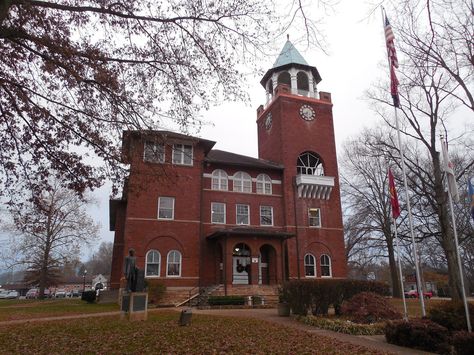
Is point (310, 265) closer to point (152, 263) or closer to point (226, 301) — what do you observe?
point (226, 301)

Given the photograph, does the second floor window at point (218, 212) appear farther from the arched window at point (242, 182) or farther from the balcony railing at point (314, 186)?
the balcony railing at point (314, 186)

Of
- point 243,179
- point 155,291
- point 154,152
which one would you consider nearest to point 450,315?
point 154,152

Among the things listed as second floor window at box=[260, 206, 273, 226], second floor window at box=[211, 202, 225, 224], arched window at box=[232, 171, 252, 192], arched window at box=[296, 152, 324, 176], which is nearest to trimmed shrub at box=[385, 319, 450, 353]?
second floor window at box=[211, 202, 225, 224]

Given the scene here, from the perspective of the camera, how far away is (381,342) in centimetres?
1152

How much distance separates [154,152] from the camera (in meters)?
9.75

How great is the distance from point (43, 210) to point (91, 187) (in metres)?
1.93

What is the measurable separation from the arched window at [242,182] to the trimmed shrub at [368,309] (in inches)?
675

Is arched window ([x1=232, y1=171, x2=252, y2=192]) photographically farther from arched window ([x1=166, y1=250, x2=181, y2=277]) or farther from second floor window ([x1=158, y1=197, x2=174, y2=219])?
arched window ([x1=166, y1=250, x2=181, y2=277])

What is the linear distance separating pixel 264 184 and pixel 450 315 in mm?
22487

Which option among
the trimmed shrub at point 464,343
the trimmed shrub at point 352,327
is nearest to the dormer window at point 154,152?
the trimmed shrub at point 464,343

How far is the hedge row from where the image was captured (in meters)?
17.0

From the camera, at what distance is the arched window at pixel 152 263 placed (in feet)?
89.5

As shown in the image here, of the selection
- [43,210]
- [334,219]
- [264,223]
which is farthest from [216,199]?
[43,210]

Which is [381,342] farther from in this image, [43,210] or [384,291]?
[43,210]
